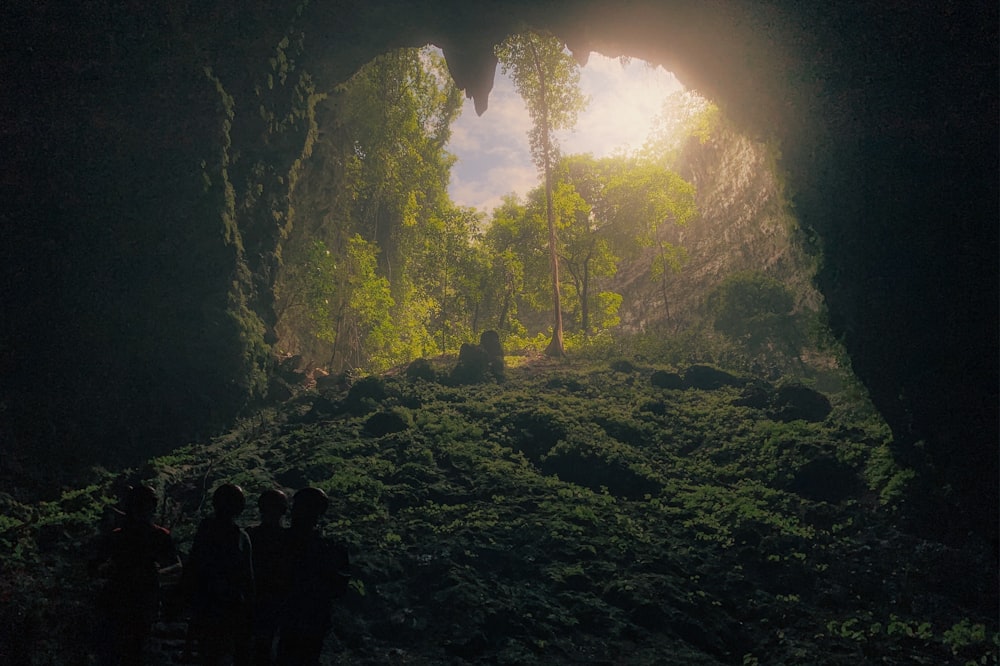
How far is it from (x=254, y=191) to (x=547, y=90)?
1805cm

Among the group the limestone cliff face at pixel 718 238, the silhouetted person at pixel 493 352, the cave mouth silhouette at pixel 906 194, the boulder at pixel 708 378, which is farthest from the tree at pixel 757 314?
the cave mouth silhouette at pixel 906 194

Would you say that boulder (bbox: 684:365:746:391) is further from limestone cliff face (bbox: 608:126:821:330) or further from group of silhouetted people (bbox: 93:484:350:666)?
group of silhouetted people (bbox: 93:484:350:666)

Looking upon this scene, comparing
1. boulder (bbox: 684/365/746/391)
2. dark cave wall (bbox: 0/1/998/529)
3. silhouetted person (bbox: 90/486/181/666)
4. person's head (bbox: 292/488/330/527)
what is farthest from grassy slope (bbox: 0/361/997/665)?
boulder (bbox: 684/365/746/391)

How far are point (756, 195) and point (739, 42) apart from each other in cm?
2181

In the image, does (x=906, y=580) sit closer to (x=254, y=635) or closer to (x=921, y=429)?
(x=921, y=429)

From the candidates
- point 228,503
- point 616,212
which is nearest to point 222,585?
point 228,503

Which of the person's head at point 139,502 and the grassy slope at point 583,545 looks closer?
the person's head at point 139,502

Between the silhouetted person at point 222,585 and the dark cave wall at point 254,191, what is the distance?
28.2ft

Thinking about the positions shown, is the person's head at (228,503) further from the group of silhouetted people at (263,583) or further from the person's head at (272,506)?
the person's head at (272,506)

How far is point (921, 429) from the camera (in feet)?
28.3

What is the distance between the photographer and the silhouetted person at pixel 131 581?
3480mm

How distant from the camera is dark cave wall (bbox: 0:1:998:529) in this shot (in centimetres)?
794

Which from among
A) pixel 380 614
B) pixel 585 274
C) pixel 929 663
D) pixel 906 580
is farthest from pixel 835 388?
pixel 380 614

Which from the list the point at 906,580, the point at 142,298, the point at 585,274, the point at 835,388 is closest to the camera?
the point at 906,580
